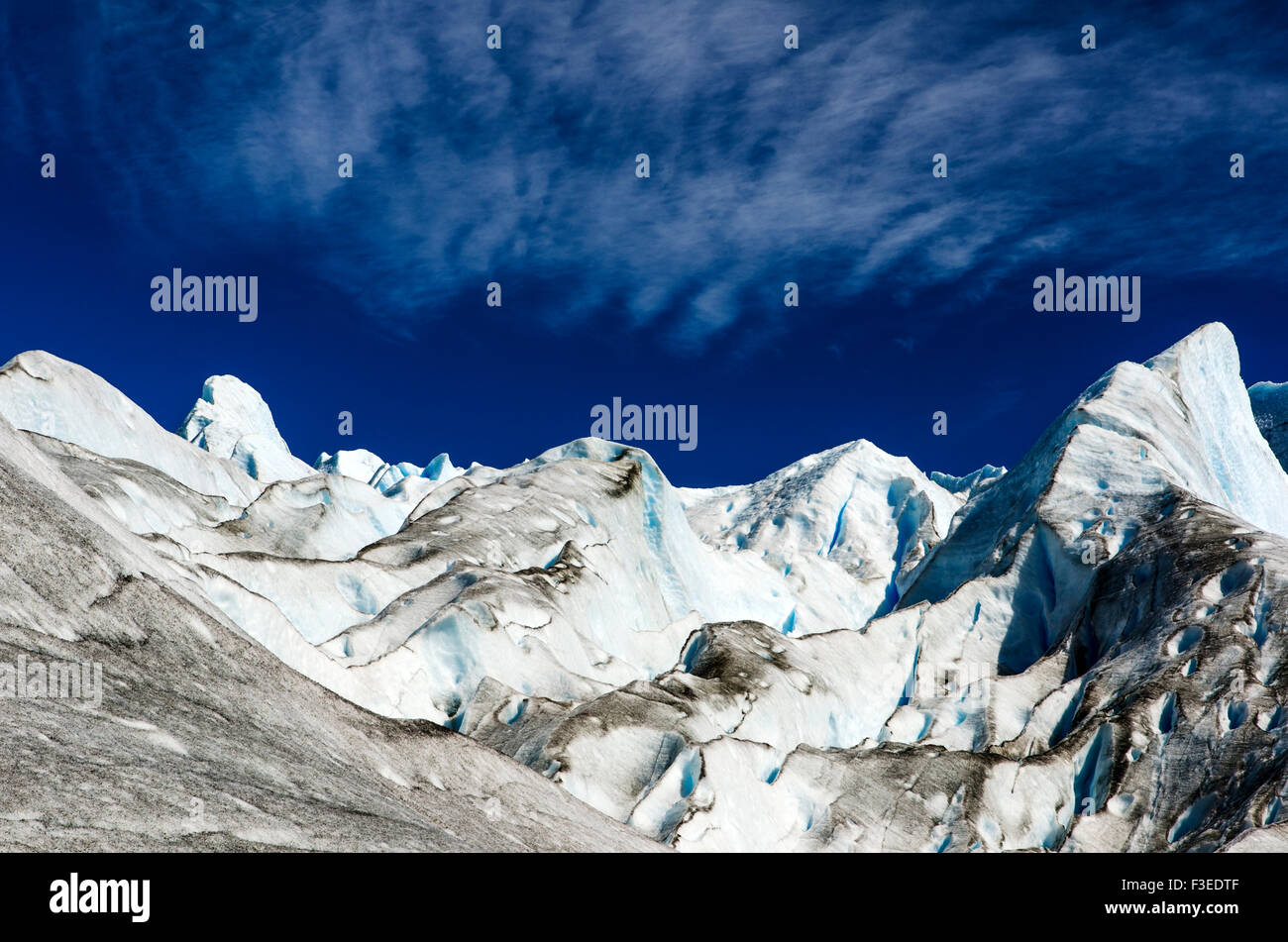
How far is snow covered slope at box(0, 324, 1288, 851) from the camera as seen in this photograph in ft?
65.0

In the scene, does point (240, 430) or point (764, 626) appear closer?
point (764, 626)

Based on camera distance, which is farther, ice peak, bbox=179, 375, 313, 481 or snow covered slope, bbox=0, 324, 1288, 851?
ice peak, bbox=179, 375, 313, 481

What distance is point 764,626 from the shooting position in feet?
104

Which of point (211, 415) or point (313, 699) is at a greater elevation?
point (211, 415)

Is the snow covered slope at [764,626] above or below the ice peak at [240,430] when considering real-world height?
below

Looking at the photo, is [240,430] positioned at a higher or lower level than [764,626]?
higher

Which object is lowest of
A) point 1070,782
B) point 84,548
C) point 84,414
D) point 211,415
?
point 1070,782

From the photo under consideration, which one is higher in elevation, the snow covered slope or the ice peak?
the ice peak

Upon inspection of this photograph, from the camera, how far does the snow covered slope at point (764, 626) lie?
780 inches

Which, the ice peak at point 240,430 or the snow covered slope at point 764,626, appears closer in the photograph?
the snow covered slope at point 764,626
